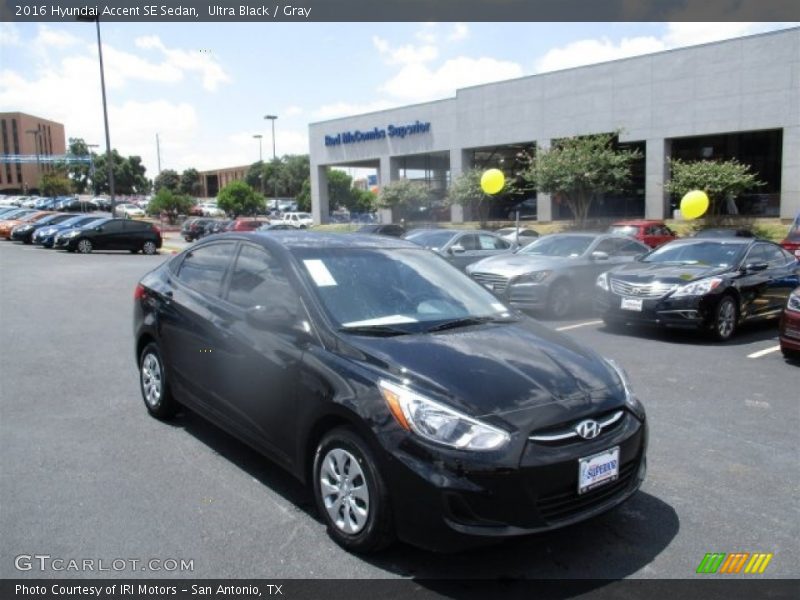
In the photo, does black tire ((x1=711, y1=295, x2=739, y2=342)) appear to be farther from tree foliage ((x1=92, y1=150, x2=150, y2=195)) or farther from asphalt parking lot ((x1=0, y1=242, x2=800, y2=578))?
tree foliage ((x1=92, y1=150, x2=150, y2=195))

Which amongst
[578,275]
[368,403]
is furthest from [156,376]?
[578,275]

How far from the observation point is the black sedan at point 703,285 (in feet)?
29.0

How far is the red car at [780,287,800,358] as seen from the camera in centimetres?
738

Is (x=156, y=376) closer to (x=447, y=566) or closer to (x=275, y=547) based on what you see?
(x=275, y=547)

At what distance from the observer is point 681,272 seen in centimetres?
929

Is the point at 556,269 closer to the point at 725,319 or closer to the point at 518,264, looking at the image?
the point at 518,264

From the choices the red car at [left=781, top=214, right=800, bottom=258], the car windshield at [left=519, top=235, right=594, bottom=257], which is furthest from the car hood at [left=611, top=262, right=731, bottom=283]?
the red car at [left=781, top=214, right=800, bottom=258]

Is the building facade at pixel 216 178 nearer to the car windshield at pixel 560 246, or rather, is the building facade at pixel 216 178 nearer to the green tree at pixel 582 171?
the green tree at pixel 582 171

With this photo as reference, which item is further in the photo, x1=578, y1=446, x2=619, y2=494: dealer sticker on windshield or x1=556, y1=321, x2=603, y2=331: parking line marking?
x1=556, y1=321, x2=603, y2=331: parking line marking

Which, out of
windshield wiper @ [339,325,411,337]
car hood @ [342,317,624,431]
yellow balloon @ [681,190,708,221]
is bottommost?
car hood @ [342,317,624,431]

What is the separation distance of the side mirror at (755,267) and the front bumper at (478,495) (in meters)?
7.58

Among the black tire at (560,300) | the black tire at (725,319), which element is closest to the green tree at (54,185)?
the black tire at (560,300)

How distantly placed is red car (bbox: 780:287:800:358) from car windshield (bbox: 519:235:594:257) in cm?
452

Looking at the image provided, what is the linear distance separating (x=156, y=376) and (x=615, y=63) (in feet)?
107
